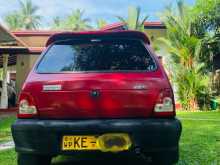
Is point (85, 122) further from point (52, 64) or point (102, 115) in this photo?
point (52, 64)

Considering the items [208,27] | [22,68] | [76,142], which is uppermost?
[208,27]

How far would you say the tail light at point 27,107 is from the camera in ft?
15.7

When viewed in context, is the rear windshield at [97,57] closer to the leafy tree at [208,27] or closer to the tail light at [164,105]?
the tail light at [164,105]

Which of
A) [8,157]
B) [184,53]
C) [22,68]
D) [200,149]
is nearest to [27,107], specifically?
[8,157]

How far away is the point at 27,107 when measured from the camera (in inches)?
189

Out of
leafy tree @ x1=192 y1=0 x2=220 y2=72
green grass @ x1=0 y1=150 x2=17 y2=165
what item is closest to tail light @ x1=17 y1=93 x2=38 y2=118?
green grass @ x1=0 y1=150 x2=17 y2=165

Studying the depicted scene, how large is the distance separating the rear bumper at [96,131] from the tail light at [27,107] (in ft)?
0.36

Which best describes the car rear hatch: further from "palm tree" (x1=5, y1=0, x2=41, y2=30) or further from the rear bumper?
"palm tree" (x1=5, y1=0, x2=41, y2=30)

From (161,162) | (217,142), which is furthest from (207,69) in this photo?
(161,162)

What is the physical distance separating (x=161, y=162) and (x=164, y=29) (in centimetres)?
2195

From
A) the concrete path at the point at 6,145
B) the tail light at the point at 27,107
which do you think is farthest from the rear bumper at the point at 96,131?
the concrete path at the point at 6,145

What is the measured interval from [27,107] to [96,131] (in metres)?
0.76

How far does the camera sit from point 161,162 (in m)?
5.14

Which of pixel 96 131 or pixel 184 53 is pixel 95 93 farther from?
pixel 184 53
